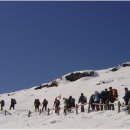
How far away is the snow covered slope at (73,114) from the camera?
85.6 ft

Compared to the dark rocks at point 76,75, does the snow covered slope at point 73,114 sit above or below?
below

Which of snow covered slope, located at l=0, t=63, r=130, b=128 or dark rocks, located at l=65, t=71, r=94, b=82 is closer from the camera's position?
snow covered slope, located at l=0, t=63, r=130, b=128

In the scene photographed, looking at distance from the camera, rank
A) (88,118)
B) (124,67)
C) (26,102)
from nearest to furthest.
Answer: (88,118)
(26,102)
(124,67)

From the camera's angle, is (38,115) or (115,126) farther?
(38,115)

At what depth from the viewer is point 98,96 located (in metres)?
29.6

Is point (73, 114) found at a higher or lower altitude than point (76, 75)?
lower

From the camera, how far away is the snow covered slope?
85.6 feet

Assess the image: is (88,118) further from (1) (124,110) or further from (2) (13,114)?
(2) (13,114)

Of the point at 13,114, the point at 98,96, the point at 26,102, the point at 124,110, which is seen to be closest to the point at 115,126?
the point at 124,110

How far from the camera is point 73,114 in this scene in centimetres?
3094

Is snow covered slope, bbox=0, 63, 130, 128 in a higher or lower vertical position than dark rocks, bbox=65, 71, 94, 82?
lower

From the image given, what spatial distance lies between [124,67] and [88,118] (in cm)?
4146

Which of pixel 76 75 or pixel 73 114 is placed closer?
pixel 73 114

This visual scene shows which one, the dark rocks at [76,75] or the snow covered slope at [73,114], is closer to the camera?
the snow covered slope at [73,114]
